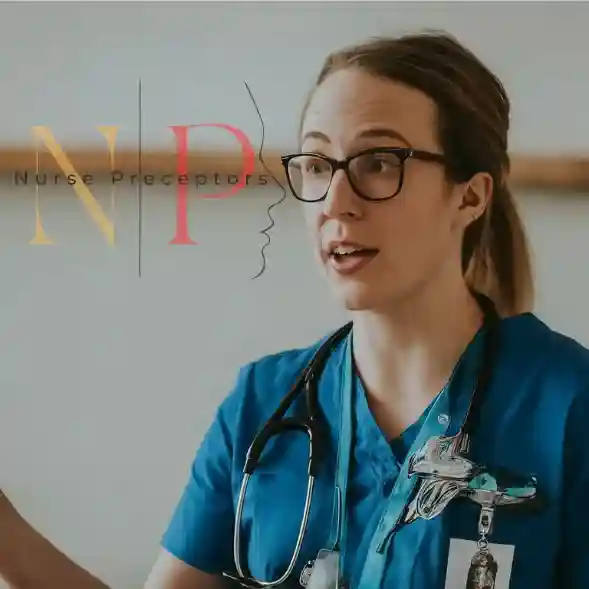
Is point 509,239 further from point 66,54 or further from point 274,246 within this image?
point 66,54

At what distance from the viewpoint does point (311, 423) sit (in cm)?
84

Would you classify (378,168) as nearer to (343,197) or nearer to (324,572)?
(343,197)

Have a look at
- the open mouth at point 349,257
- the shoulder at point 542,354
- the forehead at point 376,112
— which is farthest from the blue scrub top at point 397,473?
the forehead at point 376,112

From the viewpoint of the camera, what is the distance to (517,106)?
2.78ft

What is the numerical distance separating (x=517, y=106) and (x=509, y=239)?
0.14m

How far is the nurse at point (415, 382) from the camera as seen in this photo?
76 cm

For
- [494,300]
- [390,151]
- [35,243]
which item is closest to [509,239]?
[494,300]

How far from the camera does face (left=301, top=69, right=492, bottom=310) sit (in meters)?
0.79

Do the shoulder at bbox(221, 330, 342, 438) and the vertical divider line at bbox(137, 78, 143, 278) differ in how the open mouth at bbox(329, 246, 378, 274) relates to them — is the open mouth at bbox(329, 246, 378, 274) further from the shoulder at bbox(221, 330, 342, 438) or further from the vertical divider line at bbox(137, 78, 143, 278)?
the vertical divider line at bbox(137, 78, 143, 278)

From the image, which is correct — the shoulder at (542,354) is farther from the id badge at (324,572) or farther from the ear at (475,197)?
the id badge at (324,572)

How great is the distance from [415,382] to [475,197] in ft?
0.66

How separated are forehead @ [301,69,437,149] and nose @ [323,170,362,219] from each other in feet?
0.12

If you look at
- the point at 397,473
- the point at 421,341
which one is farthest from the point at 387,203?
the point at 397,473

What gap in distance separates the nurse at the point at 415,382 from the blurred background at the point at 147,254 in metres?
0.04
